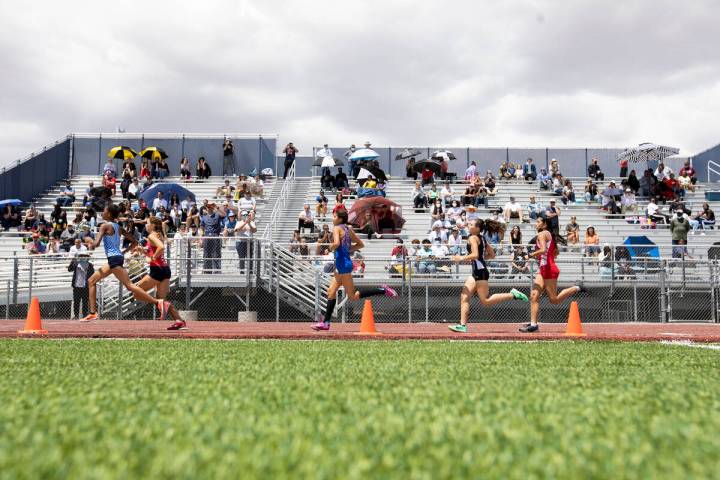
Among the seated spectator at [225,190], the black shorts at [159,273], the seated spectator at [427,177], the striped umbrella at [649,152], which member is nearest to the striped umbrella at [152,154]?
the seated spectator at [225,190]

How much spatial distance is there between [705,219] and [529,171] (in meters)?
7.88

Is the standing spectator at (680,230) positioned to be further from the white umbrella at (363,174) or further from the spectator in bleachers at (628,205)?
the white umbrella at (363,174)

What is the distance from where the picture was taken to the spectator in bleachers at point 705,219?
26125 millimetres

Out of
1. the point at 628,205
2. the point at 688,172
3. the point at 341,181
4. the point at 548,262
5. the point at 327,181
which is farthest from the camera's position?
the point at 688,172

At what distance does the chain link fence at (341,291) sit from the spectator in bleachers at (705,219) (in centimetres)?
821

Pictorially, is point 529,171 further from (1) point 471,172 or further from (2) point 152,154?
(2) point 152,154

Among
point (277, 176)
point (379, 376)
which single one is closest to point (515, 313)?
point (379, 376)

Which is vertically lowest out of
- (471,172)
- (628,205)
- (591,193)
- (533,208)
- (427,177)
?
(533,208)

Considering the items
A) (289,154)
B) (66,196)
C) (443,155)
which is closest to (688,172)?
(443,155)

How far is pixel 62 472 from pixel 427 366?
12.9 ft

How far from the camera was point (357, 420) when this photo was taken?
11.0 ft

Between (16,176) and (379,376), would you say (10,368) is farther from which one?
(16,176)

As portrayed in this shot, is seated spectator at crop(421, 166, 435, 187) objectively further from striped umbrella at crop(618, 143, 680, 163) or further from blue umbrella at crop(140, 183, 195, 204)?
blue umbrella at crop(140, 183, 195, 204)

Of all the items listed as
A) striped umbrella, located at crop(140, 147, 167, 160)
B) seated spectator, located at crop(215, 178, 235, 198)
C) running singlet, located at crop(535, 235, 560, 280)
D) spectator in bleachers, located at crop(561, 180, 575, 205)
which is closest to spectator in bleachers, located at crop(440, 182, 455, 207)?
spectator in bleachers, located at crop(561, 180, 575, 205)
